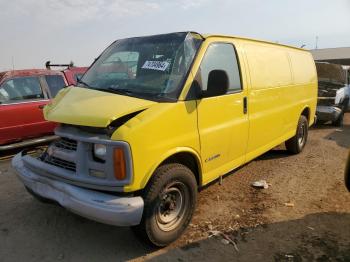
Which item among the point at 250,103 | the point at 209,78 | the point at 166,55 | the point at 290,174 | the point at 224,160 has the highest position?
the point at 166,55

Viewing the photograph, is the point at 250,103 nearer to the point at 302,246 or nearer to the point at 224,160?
the point at 224,160

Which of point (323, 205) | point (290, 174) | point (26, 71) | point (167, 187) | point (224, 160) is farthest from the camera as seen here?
point (26, 71)

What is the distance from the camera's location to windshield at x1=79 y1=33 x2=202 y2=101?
3.89m

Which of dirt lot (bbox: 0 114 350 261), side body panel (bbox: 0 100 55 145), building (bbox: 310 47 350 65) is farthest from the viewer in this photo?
building (bbox: 310 47 350 65)

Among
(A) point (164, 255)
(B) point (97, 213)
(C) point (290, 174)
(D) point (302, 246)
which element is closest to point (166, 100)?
(B) point (97, 213)

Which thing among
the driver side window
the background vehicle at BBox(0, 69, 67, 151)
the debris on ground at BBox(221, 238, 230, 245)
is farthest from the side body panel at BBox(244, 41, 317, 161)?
the background vehicle at BBox(0, 69, 67, 151)

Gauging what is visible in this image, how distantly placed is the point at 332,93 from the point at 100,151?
976 centimetres

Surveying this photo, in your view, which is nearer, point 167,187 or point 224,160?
point 167,187

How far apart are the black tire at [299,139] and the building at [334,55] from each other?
2639cm

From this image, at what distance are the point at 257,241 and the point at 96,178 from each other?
1890mm

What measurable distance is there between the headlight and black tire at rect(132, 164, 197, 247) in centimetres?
52

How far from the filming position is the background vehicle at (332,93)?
35.7ft

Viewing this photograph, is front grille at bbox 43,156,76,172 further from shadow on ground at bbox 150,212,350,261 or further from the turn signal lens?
shadow on ground at bbox 150,212,350,261

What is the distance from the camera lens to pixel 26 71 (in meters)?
7.59
